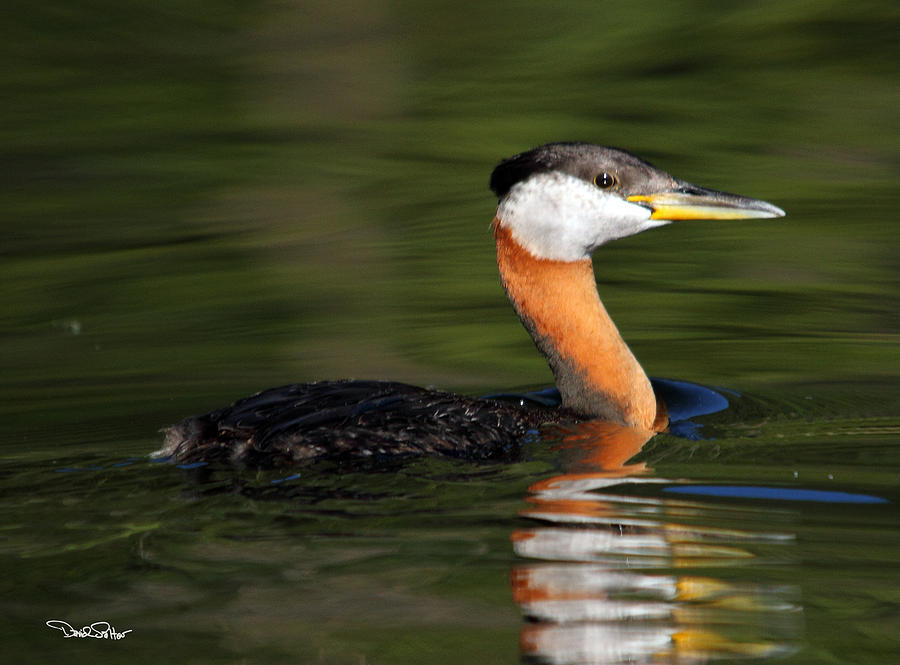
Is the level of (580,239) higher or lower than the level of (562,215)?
lower

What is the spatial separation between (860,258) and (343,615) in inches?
234

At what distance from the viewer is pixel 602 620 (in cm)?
441

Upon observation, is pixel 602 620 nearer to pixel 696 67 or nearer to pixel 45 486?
pixel 45 486

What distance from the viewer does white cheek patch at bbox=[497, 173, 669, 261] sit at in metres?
6.88

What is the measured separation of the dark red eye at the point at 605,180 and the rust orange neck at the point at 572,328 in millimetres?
379

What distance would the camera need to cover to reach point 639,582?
4660mm

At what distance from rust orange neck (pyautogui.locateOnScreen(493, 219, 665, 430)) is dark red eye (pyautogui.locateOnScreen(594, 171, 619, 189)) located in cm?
38

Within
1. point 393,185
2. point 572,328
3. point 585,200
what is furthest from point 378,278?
point 585,200

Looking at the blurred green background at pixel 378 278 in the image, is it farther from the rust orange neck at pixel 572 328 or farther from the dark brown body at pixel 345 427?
the rust orange neck at pixel 572 328

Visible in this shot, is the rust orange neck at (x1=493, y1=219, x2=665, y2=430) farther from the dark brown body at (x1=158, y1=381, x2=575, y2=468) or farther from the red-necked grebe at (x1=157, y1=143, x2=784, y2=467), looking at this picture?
the dark brown body at (x1=158, y1=381, x2=575, y2=468)
